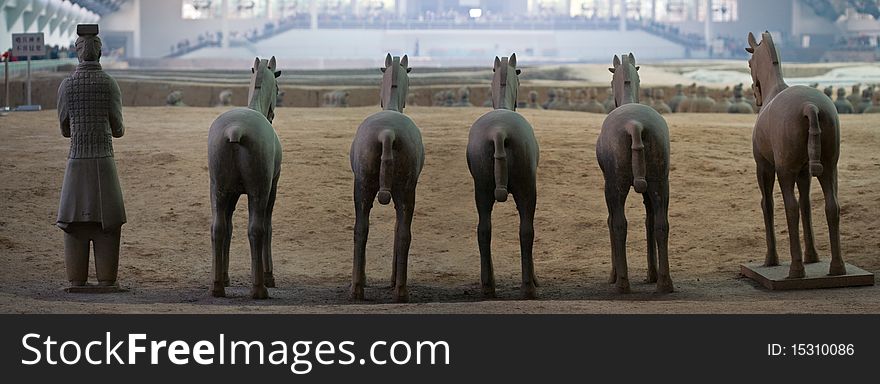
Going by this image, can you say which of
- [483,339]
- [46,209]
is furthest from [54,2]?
[483,339]

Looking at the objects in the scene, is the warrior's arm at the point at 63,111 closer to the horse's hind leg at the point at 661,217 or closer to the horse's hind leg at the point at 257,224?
the horse's hind leg at the point at 257,224

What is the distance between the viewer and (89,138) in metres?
8.75

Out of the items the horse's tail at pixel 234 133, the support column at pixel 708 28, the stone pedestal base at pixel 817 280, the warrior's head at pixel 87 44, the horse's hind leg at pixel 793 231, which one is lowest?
the stone pedestal base at pixel 817 280

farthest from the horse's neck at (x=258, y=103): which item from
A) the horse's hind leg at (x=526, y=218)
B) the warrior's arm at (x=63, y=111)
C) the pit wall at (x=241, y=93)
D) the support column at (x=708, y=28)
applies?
the support column at (x=708, y=28)

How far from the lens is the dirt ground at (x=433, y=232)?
28.0 ft

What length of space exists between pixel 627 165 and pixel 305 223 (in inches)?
190

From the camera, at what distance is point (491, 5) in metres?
53.6

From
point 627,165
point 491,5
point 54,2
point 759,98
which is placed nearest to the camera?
point 627,165

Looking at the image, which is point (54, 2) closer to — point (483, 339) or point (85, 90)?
point (85, 90)

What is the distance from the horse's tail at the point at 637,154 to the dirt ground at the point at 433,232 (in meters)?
0.89

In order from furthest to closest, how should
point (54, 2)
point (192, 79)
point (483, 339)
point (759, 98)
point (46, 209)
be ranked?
1. point (54, 2)
2. point (192, 79)
3. point (46, 209)
4. point (759, 98)
5. point (483, 339)

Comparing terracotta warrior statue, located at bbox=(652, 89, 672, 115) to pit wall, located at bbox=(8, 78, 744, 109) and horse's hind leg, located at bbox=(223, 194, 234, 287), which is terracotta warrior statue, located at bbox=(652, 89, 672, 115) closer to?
pit wall, located at bbox=(8, 78, 744, 109)

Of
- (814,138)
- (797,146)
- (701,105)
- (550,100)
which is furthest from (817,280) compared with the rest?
(550,100)

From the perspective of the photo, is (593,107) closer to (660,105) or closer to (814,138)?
(660,105)
